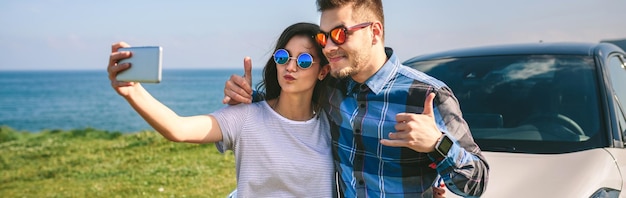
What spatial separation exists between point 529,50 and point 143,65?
122 inches

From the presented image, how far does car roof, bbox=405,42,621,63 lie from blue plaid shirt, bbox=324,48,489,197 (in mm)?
1989

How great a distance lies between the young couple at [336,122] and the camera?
91.9 inches

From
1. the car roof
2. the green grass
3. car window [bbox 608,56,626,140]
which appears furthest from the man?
the green grass

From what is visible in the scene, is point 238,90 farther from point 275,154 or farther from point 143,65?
point 143,65

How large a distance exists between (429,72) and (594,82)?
3.46 ft

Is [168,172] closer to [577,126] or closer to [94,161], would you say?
[94,161]

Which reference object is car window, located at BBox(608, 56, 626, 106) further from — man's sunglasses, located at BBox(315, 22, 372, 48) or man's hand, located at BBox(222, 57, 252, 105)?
man's hand, located at BBox(222, 57, 252, 105)

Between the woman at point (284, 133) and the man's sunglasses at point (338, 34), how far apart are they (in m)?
0.09

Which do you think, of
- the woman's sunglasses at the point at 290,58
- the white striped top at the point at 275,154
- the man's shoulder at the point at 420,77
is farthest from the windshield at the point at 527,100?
the woman's sunglasses at the point at 290,58

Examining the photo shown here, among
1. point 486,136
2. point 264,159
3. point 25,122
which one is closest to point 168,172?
point 486,136

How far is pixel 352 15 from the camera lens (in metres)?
2.46

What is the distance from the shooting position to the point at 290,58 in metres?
2.52

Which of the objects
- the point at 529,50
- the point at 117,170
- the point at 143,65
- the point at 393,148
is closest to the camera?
the point at 143,65

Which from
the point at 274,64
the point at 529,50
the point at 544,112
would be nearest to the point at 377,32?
the point at 274,64
